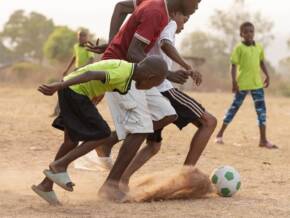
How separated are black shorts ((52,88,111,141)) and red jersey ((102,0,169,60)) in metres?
0.55

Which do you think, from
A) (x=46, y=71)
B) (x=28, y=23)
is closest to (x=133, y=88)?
(x=46, y=71)

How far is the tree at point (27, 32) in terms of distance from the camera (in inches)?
2121

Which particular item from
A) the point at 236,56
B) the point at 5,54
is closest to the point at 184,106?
the point at 236,56

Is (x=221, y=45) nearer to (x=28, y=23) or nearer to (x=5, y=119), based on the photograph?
(x=28, y=23)

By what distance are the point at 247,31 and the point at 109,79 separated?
4.89m

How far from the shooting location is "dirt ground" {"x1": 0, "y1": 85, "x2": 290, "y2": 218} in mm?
4535

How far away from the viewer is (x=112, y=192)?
193 inches

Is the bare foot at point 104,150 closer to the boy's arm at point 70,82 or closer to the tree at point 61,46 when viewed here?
the boy's arm at point 70,82

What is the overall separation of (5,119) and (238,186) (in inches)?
291

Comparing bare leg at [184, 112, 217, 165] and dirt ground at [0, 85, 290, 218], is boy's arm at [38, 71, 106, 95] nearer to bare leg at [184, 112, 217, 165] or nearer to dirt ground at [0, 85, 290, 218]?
dirt ground at [0, 85, 290, 218]

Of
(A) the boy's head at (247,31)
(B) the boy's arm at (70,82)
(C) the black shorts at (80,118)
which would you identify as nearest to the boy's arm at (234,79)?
(A) the boy's head at (247,31)

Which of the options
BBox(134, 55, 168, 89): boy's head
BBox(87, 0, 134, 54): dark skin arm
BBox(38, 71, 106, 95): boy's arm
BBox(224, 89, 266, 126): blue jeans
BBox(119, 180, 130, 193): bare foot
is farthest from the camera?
BBox(224, 89, 266, 126): blue jeans

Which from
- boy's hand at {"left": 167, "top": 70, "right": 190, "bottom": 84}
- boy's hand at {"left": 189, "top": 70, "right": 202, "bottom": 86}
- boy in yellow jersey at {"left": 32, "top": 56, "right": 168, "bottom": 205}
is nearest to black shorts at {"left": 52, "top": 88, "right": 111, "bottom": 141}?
boy in yellow jersey at {"left": 32, "top": 56, "right": 168, "bottom": 205}

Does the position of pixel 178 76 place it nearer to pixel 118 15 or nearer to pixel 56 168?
pixel 118 15
